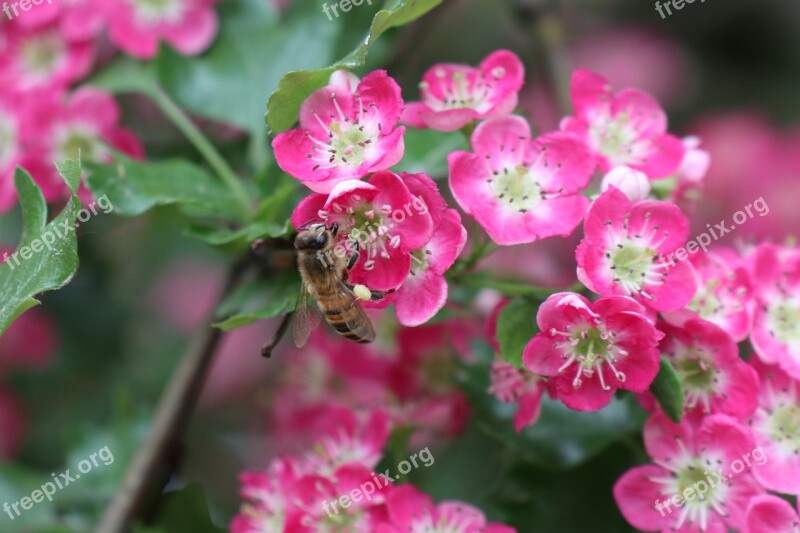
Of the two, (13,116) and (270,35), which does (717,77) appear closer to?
(270,35)

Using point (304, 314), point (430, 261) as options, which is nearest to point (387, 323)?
point (304, 314)

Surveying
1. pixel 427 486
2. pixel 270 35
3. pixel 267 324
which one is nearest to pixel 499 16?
pixel 267 324

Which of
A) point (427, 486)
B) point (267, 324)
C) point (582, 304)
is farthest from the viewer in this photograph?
point (267, 324)

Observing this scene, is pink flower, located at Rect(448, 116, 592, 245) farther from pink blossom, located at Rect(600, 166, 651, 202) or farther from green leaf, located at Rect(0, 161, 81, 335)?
green leaf, located at Rect(0, 161, 81, 335)

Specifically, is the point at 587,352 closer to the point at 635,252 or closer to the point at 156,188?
the point at 635,252

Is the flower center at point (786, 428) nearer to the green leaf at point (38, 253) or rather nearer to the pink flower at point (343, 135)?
the pink flower at point (343, 135)

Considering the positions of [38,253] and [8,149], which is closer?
[38,253]
